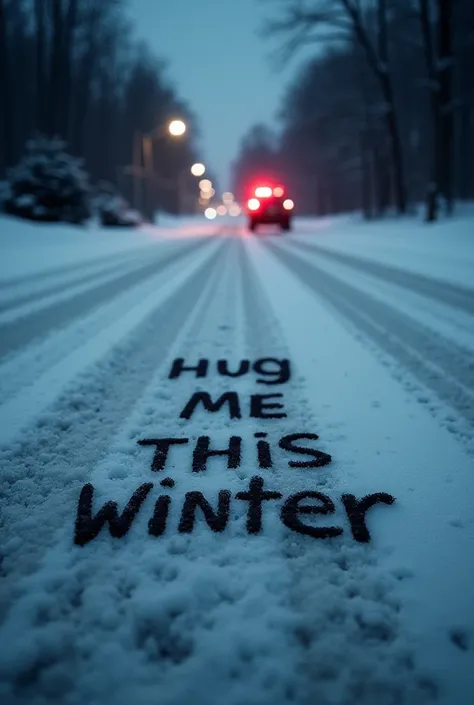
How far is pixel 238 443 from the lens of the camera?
2447 millimetres

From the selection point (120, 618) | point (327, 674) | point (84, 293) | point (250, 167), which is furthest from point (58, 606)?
point (250, 167)

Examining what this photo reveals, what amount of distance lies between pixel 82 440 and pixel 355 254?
10135 millimetres

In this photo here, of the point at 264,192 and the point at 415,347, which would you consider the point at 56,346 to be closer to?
the point at 415,347

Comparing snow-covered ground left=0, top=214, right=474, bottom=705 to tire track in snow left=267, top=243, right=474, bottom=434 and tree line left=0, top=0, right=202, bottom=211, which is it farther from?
tree line left=0, top=0, right=202, bottom=211

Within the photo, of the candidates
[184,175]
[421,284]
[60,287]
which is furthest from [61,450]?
[184,175]

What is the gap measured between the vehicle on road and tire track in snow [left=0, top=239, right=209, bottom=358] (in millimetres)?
14549

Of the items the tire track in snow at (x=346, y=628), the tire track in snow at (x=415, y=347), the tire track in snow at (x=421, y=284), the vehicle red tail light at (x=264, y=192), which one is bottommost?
the tire track in snow at (x=346, y=628)

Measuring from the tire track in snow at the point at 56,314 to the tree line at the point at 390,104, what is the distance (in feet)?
38.5

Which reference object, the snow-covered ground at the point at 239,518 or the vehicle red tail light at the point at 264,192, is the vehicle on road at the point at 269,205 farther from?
the snow-covered ground at the point at 239,518

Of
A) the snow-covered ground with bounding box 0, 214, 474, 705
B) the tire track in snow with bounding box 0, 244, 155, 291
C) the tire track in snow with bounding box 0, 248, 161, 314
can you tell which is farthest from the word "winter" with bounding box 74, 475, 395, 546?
the tire track in snow with bounding box 0, 244, 155, 291

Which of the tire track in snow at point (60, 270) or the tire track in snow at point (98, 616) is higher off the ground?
the tire track in snow at point (60, 270)

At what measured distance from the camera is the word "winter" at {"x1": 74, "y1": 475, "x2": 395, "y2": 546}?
5.85 feet

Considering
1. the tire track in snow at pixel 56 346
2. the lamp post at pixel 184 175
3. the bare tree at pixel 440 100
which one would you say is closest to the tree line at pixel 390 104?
the bare tree at pixel 440 100

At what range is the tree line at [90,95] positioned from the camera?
22000mm
